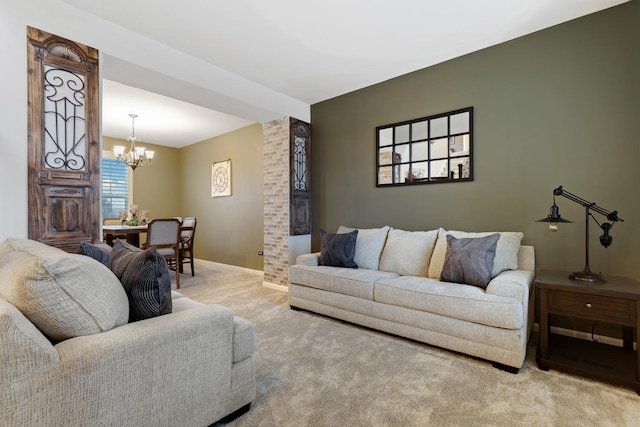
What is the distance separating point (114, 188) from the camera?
6.05 meters

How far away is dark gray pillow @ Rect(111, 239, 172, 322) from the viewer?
1372mm

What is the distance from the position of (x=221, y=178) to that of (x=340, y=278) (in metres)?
3.92

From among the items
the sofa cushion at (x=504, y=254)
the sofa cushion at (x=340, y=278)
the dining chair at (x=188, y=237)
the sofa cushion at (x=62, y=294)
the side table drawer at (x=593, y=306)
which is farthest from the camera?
the dining chair at (x=188, y=237)

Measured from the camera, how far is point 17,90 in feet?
6.93

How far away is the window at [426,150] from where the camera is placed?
3074 millimetres

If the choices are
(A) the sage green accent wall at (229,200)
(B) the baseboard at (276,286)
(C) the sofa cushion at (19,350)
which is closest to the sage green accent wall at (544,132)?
(B) the baseboard at (276,286)

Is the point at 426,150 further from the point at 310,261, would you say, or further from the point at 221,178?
the point at 221,178

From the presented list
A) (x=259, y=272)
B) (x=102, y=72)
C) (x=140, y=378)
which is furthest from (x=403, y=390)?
(x=259, y=272)

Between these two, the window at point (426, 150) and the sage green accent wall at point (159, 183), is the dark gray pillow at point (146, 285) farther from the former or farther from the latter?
the sage green accent wall at point (159, 183)

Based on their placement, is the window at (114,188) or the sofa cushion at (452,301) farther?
the window at (114,188)

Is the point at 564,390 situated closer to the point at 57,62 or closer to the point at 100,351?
the point at 100,351

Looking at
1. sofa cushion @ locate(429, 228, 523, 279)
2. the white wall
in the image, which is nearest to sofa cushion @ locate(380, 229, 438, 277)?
sofa cushion @ locate(429, 228, 523, 279)

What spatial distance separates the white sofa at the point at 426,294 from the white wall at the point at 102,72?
2.17 m

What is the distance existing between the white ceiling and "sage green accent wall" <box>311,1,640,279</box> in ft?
0.64
